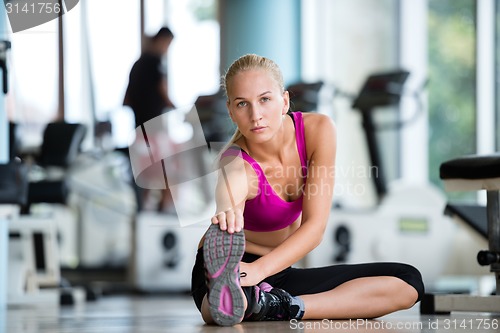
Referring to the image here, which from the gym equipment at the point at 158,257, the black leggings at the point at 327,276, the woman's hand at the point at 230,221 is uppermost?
the woman's hand at the point at 230,221

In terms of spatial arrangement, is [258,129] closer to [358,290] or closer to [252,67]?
[252,67]

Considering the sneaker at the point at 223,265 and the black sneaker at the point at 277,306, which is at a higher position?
the sneaker at the point at 223,265

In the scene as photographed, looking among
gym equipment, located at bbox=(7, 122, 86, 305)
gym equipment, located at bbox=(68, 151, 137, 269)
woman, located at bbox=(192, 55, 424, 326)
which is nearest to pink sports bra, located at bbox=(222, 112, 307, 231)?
woman, located at bbox=(192, 55, 424, 326)

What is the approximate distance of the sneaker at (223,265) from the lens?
1833 mm

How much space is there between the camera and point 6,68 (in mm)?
3316

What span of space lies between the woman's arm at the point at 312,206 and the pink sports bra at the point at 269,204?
2 cm

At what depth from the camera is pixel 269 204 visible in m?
2.20

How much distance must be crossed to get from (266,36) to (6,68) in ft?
10.6

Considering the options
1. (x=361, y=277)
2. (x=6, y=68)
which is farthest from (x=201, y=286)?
(x=6, y=68)

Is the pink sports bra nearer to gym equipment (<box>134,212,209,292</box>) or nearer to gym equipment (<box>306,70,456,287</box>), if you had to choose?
gym equipment (<box>306,70,456,287</box>)

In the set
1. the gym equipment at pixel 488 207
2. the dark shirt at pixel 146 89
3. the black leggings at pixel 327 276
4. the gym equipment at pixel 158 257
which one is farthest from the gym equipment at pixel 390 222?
the black leggings at pixel 327 276

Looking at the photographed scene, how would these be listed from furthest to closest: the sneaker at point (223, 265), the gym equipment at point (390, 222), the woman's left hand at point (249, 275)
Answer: the gym equipment at point (390, 222) → the woman's left hand at point (249, 275) → the sneaker at point (223, 265)

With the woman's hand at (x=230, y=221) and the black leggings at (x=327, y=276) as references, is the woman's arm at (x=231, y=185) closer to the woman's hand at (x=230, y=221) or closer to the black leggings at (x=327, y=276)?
the woman's hand at (x=230, y=221)

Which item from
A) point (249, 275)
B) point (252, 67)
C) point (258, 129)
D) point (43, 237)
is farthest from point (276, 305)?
point (43, 237)
